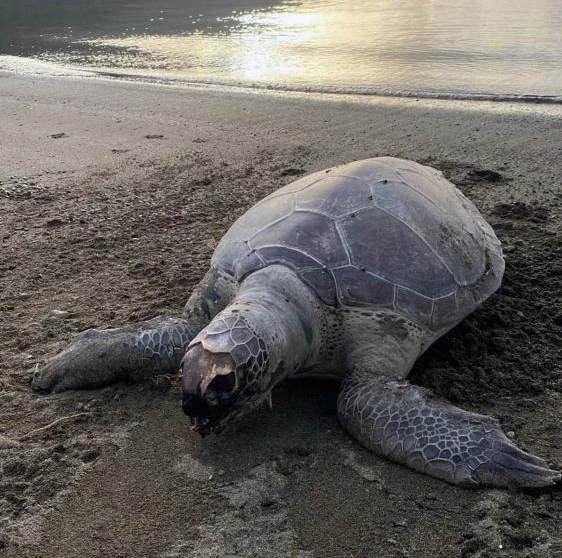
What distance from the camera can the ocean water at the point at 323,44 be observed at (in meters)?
8.89

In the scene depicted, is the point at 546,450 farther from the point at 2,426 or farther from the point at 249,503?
the point at 2,426

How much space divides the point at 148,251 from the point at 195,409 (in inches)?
87.7

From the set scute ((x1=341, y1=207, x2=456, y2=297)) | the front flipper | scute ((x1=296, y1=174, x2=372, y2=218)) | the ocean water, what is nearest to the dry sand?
the front flipper

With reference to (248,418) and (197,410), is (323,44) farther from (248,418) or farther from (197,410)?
(197,410)

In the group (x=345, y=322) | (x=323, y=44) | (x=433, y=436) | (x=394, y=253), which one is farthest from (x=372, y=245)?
(x=323, y=44)

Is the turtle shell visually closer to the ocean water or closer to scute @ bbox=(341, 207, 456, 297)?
scute @ bbox=(341, 207, 456, 297)

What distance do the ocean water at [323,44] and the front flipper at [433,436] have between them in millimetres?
5777

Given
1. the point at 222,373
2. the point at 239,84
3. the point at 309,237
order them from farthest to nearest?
the point at 239,84
the point at 309,237
the point at 222,373

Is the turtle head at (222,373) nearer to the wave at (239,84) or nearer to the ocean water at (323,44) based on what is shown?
the wave at (239,84)

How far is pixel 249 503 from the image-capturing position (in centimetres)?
225

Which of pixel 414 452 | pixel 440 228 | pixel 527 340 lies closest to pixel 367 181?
pixel 440 228

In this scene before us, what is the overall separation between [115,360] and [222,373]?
0.86 metres

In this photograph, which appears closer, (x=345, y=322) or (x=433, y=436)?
(x=433, y=436)

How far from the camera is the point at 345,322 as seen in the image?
9.05ft
